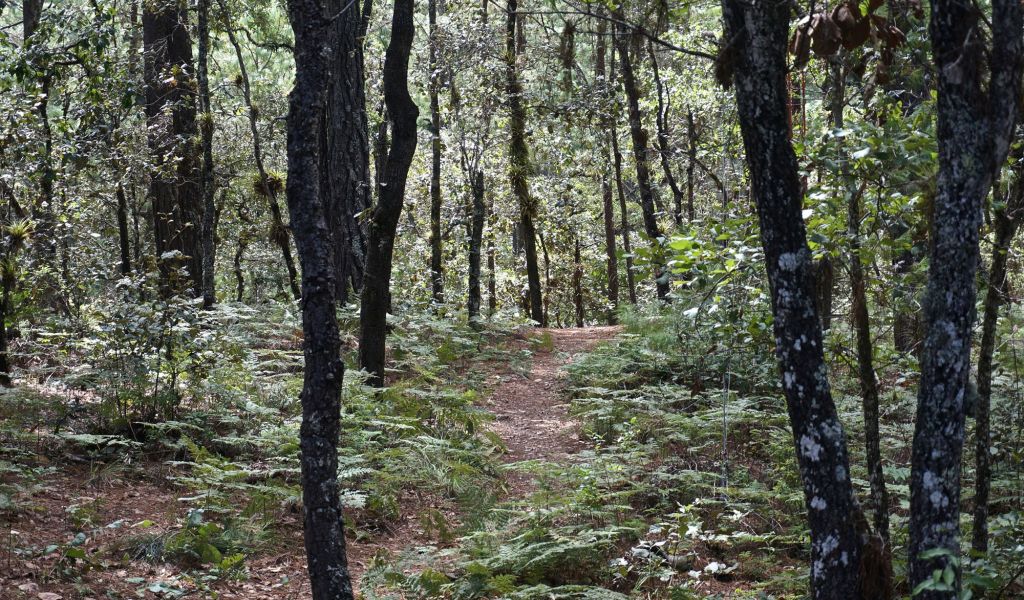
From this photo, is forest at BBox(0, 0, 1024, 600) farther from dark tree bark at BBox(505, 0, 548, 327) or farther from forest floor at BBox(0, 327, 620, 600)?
dark tree bark at BBox(505, 0, 548, 327)

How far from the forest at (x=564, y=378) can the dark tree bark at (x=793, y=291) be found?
0.02 m

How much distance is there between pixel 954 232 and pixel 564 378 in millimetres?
10021

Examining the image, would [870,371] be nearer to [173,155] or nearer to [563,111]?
A: [563,111]

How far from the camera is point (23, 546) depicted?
17.4 feet

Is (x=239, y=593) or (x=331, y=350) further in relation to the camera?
(x=239, y=593)

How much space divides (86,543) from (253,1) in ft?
42.8

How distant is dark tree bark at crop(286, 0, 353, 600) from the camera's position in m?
4.43

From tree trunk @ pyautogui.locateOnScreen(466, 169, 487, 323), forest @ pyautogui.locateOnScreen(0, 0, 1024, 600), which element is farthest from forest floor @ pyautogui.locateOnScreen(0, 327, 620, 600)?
tree trunk @ pyautogui.locateOnScreen(466, 169, 487, 323)

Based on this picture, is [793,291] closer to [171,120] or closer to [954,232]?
[954,232]

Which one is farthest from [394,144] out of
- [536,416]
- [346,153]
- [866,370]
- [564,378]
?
[866,370]

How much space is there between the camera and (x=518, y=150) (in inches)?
738

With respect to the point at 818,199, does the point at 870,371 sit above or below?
below

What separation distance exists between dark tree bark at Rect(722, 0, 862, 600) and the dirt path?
15.0 feet

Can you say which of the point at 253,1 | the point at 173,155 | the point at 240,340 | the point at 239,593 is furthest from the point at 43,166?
the point at 253,1
